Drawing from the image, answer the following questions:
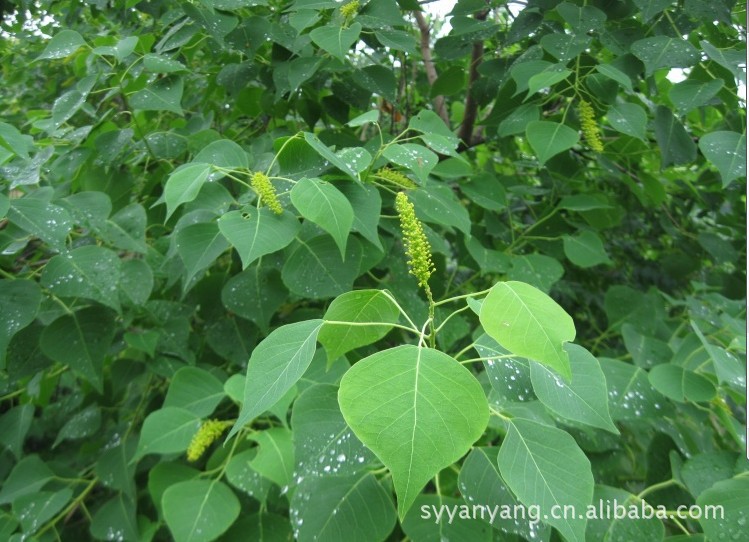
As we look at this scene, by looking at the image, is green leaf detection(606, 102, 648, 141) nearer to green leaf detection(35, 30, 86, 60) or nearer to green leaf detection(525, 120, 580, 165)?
green leaf detection(525, 120, 580, 165)

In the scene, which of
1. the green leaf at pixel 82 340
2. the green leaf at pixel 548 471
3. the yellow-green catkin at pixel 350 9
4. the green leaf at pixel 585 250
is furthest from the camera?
the green leaf at pixel 585 250

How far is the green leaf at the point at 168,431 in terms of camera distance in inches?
36.8

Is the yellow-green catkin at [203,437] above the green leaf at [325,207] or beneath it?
beneath

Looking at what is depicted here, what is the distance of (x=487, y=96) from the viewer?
1.48 meters

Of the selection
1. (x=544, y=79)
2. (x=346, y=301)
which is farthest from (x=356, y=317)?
(x=544, y=79)

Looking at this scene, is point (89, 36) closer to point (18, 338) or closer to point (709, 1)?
point (18, 338)

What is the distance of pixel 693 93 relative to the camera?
43.7 inches

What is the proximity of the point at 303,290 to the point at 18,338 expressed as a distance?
52 centimetres

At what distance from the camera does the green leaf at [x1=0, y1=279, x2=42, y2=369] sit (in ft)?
3.03

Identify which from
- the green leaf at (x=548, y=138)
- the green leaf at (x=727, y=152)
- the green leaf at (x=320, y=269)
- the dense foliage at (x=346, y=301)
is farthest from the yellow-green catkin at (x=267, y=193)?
the green leaf at (x=727, y=152)

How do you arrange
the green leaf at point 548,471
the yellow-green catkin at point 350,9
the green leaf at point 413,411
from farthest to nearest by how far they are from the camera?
the yellow-green catkin at point 350,9 < the green leaf at point 548,471 < the green leaf at point 413,411

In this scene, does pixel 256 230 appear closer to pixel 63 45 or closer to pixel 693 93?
pixel 63 45

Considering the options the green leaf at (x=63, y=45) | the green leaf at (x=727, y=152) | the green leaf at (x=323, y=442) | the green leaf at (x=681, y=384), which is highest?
the green leaf at (x=63, y=45)

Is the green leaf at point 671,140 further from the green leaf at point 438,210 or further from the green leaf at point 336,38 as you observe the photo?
the green leaf at point 336,38
